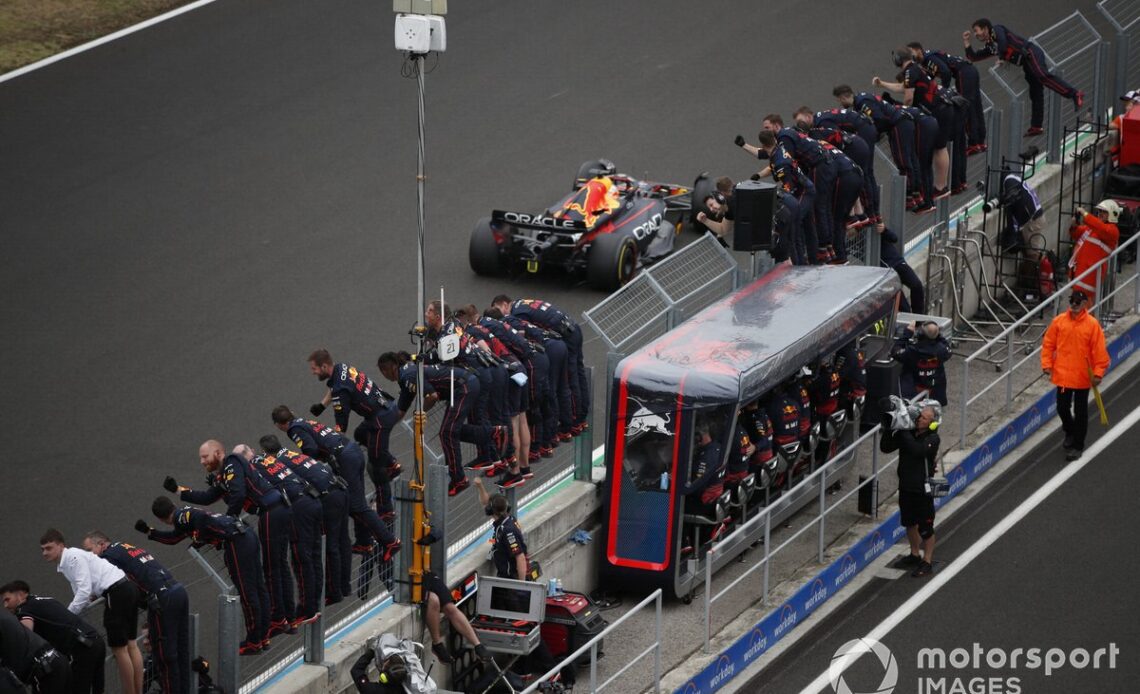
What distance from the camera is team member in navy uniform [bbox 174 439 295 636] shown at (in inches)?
536

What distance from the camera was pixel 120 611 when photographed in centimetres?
1284

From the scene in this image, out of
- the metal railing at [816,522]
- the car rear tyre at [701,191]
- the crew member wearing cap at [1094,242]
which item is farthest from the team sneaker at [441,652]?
the car rear tyre at [701,191]

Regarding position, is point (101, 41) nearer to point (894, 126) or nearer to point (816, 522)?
point (894, 126)

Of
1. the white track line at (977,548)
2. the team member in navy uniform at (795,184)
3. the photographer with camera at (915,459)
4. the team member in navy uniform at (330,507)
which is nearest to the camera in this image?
the team member in navy uniform at (330,507)

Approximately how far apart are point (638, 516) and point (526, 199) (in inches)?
337

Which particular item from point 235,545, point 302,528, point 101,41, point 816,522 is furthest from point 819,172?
point 101,41

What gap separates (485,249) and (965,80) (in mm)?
5739

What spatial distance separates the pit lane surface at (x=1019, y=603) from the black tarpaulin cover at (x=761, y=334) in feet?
6.48

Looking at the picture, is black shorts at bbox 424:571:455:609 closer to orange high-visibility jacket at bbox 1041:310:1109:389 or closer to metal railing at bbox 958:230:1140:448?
metal railing at bbox 958:230:1140:448

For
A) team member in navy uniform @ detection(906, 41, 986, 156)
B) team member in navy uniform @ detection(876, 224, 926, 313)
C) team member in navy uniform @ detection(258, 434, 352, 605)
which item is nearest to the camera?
team member in navy uniform @ detection(258, 434, 352, 605)

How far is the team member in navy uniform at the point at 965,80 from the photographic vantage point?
71.3ft

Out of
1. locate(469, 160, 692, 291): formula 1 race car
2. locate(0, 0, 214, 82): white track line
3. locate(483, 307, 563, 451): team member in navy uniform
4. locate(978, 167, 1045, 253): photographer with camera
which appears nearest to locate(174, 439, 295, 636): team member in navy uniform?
locate(483, 307, 563, 451): team member in navy uniform

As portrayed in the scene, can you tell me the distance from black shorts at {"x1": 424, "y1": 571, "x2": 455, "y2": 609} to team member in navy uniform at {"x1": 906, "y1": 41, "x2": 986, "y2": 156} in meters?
9.65

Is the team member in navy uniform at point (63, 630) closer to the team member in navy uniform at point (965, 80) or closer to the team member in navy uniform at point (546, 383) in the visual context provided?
the team member in navy uniform at point (546, 383)
